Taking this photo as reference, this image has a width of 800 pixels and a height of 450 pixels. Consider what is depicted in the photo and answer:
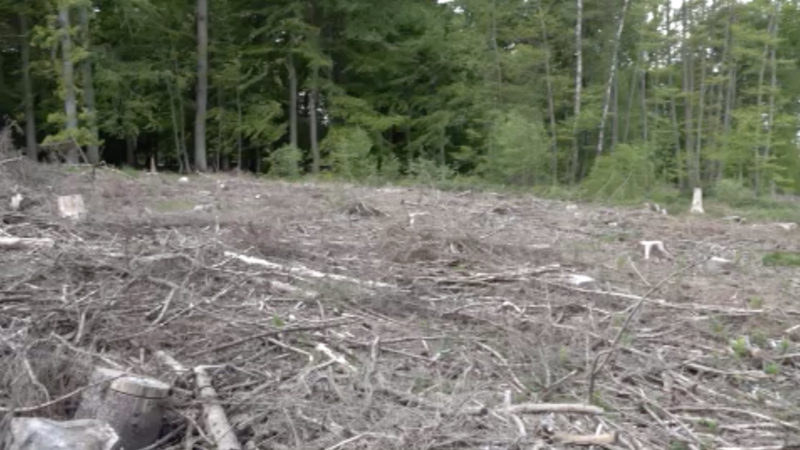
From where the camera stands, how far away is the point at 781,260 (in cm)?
823

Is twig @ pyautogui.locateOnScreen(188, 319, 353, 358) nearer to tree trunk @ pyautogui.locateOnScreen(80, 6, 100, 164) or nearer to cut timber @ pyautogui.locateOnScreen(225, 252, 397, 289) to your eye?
cut timber @ pyautogui.locateOnScreen(225, 252, 397, 289)

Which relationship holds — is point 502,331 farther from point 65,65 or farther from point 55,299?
point 65,65

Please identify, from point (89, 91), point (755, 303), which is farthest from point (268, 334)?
point (89, 91)

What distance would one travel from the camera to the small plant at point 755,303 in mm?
5789

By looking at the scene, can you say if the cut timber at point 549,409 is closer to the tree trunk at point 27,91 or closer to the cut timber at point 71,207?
the cut timber at point 71,207

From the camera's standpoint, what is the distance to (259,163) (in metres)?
26.6

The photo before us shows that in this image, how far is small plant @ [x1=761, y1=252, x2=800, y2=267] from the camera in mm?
8125

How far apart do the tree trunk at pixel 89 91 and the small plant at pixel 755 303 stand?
50.0 feet

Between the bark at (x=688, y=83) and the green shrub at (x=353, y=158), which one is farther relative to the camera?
the bark at (x=688, y=83)

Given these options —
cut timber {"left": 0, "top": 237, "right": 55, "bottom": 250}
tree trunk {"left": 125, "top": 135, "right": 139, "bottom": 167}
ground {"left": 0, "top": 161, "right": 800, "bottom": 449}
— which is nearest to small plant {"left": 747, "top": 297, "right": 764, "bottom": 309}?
ground {"left": 0, "top": 161, "right": 800, "bottom": 449}

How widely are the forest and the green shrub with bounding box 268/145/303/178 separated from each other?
0.19ft

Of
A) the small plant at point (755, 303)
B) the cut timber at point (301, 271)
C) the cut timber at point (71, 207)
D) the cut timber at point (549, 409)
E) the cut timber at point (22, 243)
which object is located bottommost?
the cut timber at point (549, 409)

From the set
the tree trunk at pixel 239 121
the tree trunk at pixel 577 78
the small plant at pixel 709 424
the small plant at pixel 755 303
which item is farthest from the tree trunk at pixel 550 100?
the small plant at pixel 709 424

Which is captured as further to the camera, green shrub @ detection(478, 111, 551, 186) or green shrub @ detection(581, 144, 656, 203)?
green shrub @ detection(478, 111, 551, 186)
